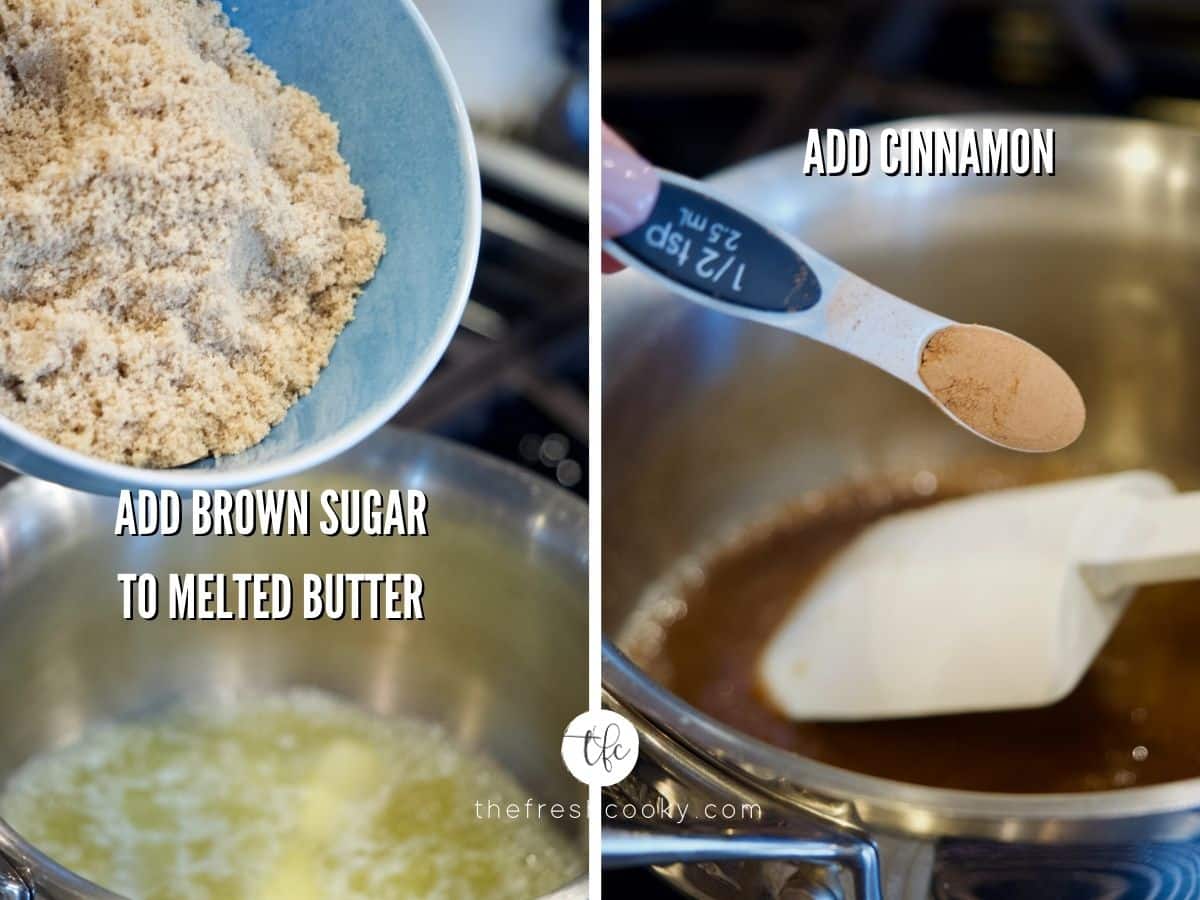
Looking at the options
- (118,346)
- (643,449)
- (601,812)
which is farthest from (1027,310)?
(118,346)

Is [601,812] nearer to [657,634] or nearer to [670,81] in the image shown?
[657,634]

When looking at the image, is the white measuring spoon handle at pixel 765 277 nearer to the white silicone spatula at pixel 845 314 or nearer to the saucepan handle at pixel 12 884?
the white silicone spatula at pixel 845 314

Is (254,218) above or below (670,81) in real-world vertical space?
below

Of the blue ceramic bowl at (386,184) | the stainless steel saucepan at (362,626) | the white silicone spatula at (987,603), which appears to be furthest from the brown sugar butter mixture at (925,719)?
the blue ceramic bowl at (386,184)

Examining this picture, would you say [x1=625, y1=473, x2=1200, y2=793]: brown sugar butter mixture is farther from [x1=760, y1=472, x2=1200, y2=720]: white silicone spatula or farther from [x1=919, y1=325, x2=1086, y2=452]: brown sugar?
[x1=919, y1=325, x2=1086, y2=452]: brown sugar

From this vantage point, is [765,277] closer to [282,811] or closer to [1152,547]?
[1152,547]
